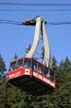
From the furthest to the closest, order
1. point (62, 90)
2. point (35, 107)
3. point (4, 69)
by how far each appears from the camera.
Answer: point (4, 69) → point (62, 90) → point (35, 107)

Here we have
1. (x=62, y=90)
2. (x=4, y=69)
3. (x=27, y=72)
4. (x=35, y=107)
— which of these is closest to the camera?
(x=27, y=72)

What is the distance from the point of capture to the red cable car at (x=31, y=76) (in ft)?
163

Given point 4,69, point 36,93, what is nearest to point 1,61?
point 4,69

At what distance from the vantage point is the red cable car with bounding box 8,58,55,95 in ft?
163

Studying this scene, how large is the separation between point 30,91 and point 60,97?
65.4 m

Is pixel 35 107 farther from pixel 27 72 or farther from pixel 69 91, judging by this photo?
pixel 27 72

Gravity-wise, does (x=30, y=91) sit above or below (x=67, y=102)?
below

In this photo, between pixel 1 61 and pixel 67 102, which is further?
pixel 1 61

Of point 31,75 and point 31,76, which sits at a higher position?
point 31,75

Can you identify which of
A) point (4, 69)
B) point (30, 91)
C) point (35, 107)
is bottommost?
point (30, 91)

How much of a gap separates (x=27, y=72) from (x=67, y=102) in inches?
2632

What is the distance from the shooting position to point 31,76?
49.2 metres

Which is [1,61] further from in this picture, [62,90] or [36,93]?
[36,93]

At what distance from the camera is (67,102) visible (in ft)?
380
